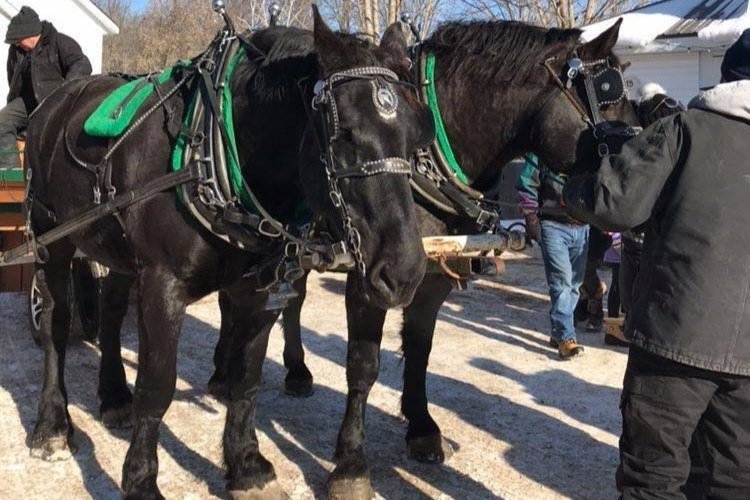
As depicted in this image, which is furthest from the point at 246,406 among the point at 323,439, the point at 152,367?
the point at 323,439

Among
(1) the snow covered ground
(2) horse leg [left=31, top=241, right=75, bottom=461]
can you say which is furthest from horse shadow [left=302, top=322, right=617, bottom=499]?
(2) horse leg [left=31, top=241, right=75, bottom=461]

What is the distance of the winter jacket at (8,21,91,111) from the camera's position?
5672 mm

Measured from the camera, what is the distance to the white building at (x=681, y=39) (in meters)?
10.8

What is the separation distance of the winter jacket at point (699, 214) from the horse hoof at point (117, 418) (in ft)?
10.1

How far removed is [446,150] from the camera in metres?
3.64

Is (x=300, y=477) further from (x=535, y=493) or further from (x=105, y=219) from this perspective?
(x=105, y=219)

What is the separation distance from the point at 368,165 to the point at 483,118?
1.29 meters

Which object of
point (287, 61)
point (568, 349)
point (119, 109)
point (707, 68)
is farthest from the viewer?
point (707, 68)

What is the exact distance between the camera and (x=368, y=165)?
8.48 feet

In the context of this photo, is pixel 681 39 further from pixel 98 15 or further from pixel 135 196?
pixel 98 15

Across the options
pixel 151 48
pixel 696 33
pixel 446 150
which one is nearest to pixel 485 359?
pixel 446 150

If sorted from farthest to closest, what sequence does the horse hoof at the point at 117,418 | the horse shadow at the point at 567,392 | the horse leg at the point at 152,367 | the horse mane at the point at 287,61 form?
the horse shadow at the point at 567,392 → the horse hoof at the point at 117,418 → the horse leg at the point at 152,367 → the horse mane at the point at 287,61

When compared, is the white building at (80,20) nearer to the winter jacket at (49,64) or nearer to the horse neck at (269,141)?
the winter jacket at (49,64)

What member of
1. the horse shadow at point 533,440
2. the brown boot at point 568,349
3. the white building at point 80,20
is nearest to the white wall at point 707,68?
the brown boot at point 568,349
